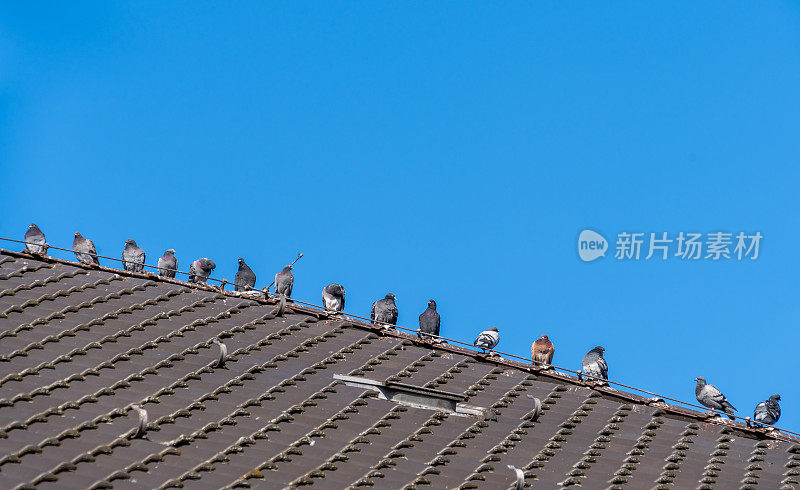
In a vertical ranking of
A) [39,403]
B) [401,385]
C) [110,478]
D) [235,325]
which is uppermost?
[235,325]

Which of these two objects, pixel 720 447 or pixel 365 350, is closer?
pixel 720 447

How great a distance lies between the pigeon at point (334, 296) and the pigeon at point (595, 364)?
16.2 ft

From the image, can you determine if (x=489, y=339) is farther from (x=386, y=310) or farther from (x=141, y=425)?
(x=141, y=425)

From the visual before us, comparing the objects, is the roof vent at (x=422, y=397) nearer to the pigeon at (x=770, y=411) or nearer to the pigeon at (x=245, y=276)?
the pigeon at (x=770, y=411)

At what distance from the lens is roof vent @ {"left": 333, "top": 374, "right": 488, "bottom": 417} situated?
48.4ft

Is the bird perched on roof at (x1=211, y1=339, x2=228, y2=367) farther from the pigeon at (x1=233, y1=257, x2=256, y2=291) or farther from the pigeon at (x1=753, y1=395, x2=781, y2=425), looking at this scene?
the pigeon at (x1=753, y1=395, x2=781, y2=425)

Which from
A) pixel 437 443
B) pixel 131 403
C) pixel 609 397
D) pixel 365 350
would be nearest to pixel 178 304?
pixel 365 350

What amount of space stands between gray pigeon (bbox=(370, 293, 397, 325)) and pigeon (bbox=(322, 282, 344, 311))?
63cm

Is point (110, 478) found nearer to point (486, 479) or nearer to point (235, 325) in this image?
point (486, 479)

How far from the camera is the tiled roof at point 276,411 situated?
12.0m

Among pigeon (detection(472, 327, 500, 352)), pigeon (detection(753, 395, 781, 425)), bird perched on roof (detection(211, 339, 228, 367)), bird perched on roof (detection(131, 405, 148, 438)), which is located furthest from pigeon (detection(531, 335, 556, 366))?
bird perched on roof (detection(131, 405, 148, 438))

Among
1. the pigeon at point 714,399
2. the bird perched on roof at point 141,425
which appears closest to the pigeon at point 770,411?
the pigeon at point 714,399

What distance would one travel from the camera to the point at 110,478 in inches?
436

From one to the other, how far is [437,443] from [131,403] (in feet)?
11.3
